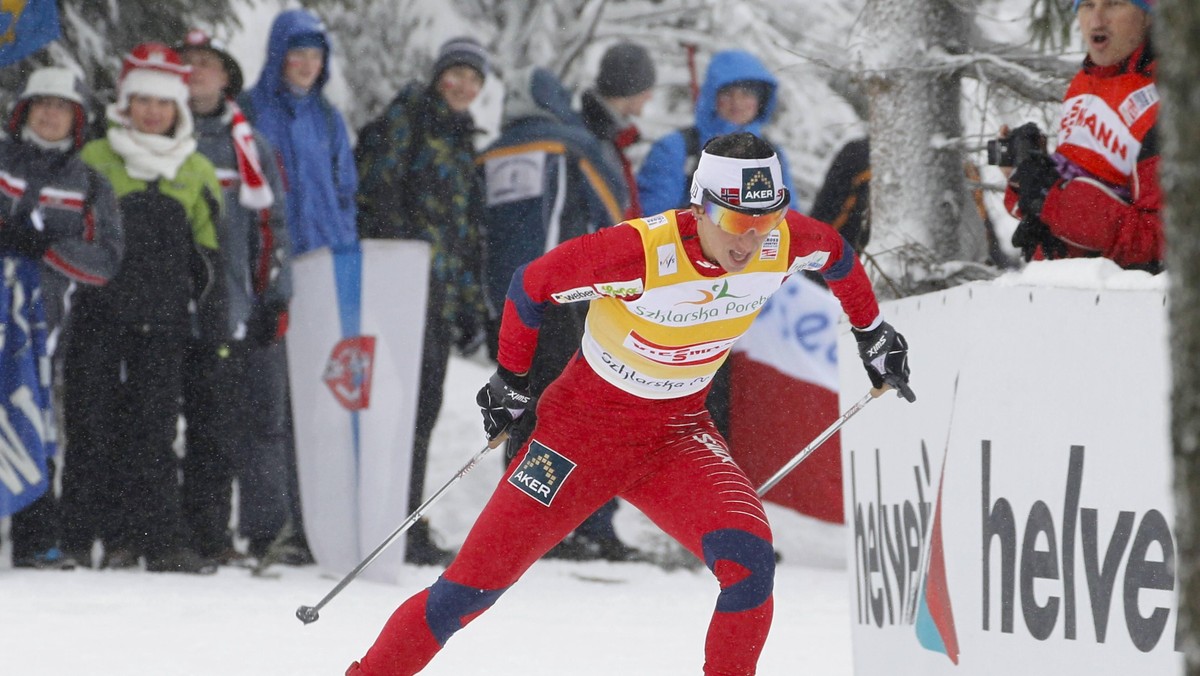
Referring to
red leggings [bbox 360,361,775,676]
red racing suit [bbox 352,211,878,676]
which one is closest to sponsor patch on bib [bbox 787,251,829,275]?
red racing suit [bbox 352,211,878,676]

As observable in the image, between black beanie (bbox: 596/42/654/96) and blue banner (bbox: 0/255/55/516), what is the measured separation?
293 centimetres

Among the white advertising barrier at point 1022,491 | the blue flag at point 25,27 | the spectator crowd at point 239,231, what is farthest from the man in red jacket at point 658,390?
the blue flag at point 25,27

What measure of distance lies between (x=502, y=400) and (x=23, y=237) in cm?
325

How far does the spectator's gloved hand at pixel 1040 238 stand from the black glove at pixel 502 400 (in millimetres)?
1385

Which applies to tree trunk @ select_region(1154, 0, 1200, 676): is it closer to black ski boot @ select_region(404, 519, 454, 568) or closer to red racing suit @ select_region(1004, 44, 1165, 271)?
red racing suit @ select_region(1004, 44, 1165, 271)

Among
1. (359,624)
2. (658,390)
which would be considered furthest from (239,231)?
(658,390)

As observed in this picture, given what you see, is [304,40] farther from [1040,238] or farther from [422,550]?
[1040,238]

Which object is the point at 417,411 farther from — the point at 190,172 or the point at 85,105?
the point at 85,105

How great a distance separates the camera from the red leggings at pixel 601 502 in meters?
4.26

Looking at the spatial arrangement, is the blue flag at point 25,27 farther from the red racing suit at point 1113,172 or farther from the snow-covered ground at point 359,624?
the red racing suit at point 1113,172

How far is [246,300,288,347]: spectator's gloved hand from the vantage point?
7504 mm

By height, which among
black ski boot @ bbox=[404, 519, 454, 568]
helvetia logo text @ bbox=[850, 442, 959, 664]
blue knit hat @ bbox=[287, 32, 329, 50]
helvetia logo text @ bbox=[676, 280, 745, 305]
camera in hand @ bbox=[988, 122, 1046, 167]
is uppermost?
blue knit hat @ bbox=[287, 32, 329, 50]

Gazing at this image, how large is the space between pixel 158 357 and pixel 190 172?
A: 32.8 inches

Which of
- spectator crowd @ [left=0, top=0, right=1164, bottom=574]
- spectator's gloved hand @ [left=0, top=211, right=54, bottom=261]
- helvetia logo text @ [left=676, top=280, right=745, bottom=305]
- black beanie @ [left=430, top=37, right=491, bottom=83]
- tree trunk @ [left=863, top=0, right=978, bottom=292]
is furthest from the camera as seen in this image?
black beanie @ [left=430, top=37, right=491, bottom=83]
